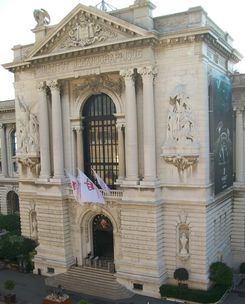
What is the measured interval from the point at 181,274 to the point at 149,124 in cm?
1298

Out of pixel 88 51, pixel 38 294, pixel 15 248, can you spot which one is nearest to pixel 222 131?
pixel 88 51

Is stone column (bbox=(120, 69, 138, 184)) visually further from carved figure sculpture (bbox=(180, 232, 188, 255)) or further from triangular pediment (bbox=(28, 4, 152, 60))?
carved figure sculpture (bbox=(180, 232, 188, 255))

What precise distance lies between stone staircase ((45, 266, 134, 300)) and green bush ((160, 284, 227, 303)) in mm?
3357

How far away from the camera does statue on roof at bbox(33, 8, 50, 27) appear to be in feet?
132

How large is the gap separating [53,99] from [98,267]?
54.9ft

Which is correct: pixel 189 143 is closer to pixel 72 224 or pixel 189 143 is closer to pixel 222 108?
pixel 222 108

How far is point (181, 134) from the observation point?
33.9 m

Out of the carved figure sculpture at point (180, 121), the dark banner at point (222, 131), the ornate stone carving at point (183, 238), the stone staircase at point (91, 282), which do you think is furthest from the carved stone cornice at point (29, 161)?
the dark banner at point (222, 131)

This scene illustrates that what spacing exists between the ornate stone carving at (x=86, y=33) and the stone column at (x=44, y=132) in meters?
5.72

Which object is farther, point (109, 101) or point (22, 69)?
point (22, 69)

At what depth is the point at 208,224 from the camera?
113 feet

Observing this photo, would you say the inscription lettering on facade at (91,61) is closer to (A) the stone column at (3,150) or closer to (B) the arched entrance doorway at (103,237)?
(B) the arched entrance doorway at (103,237)

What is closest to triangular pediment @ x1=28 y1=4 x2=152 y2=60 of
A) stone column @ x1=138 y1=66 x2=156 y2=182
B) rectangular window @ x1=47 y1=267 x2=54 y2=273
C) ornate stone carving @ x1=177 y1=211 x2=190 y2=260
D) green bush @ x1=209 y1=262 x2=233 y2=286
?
stone column @ x1=138 y1=66 x2=156 y2=182

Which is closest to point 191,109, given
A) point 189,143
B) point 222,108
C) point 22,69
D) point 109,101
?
point 189,143
